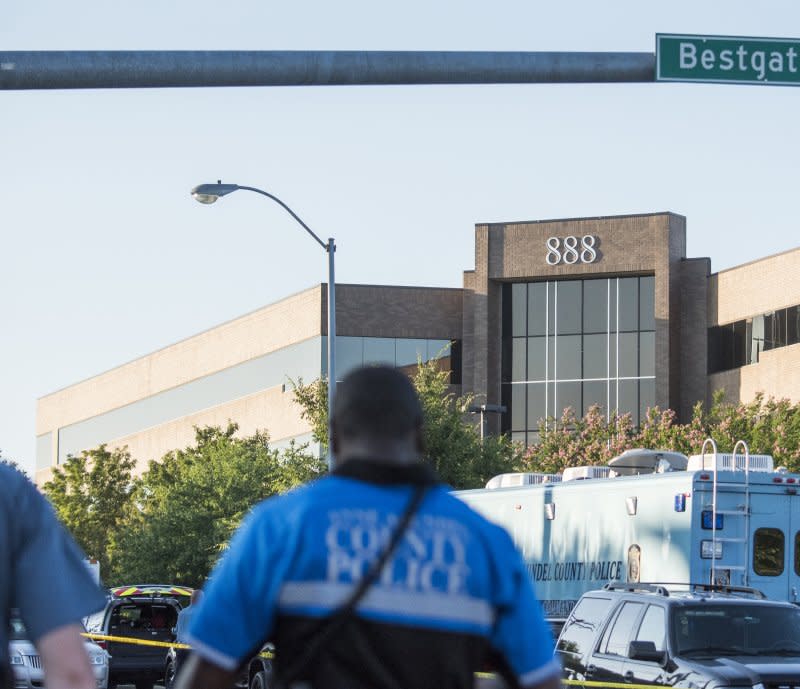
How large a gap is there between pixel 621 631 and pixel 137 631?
552 inches

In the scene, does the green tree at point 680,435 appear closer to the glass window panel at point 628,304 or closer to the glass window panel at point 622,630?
the glass window panel at point 628,304

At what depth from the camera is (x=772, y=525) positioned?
2125cm

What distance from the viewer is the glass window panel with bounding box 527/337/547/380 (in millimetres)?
66312

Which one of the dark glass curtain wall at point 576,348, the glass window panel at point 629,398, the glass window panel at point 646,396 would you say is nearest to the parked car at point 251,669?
the glass window panel at point 646,396

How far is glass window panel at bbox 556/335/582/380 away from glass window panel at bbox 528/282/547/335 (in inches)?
34.6

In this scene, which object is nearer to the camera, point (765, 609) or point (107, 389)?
point (765, 609)

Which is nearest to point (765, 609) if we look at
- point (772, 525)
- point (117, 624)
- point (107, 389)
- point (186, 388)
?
point (772, 525)

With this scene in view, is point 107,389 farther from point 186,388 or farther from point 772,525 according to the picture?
point 772,525

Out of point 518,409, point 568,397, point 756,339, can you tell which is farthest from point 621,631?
point 518,409

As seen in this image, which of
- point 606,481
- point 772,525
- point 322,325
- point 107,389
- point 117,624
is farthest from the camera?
point 107,389

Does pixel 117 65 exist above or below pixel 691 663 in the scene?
above

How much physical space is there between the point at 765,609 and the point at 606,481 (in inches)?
397

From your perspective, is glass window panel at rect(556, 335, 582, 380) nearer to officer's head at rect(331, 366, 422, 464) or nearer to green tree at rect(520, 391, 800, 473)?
green tree at rect(520, 391, 800, 473)

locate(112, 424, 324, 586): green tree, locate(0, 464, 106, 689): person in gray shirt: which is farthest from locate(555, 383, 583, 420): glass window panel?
locate(0, 464, 106, 689): person in gray shirt
